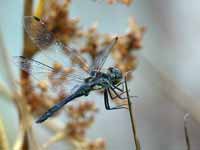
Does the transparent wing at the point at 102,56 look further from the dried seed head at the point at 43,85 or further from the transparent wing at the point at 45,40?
the dried seed head at the point at 43,85

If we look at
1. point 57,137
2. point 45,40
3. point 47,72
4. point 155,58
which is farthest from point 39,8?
point 155,58

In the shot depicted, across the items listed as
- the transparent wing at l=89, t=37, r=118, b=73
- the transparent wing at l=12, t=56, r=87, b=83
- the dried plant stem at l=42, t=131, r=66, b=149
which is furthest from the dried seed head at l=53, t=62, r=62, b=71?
the dried plant stem at l=42, t=131, r=66, b=149

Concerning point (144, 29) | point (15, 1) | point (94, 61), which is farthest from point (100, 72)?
point (15, 1)

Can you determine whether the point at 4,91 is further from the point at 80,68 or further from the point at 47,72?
the point at 80,68

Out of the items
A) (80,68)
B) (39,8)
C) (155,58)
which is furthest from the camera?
(155,58)

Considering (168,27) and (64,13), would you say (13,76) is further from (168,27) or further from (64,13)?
(168,27)

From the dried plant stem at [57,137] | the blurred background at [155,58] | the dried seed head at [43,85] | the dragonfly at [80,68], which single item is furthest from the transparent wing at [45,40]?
the blurred background at [155,58]

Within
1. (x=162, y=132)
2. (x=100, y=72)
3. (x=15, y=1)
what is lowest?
(x=162, y=132)

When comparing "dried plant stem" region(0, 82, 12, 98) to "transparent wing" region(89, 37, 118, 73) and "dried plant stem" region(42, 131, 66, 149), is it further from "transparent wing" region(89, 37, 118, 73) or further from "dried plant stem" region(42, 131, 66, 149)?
"transparent wing" region(89, 37, 118, 73)

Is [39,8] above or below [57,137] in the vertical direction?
above
